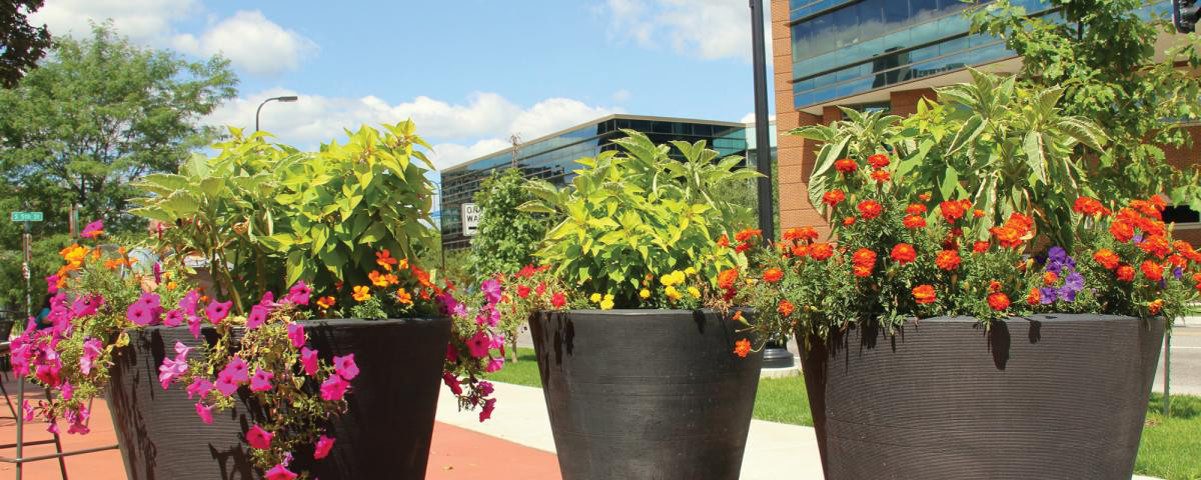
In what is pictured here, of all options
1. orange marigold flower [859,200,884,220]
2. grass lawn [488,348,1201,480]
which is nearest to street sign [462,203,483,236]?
grass lawn [488,348,1201,480]

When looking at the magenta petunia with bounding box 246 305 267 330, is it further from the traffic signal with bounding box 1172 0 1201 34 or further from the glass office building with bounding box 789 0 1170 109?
the glass office building with bounding box 789 0 1170 109

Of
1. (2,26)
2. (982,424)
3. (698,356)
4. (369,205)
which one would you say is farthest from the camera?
(2,26)

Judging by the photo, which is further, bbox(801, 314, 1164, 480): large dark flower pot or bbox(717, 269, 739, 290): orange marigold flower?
bbox(717, 269, 739, 290): orange marigold flower

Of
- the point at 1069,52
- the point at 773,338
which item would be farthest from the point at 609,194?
the point at 1069,52

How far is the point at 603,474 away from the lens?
3.80m

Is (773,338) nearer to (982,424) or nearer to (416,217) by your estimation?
(982,424)

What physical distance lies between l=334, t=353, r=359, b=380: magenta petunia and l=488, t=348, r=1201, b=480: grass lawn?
4.43 m

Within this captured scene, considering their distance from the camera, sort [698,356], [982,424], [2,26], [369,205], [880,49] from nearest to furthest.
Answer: [982,424], [369,205], [698,356], [2,26], [880,49]

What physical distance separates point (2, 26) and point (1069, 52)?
495 inches

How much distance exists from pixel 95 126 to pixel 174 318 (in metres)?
27.9

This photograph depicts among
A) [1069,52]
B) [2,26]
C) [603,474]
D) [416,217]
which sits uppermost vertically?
[2,26]

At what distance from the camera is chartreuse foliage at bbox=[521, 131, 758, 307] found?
3.91 m

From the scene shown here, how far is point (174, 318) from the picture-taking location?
2914 millimetres

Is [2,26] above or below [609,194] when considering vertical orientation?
above
